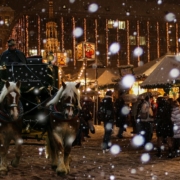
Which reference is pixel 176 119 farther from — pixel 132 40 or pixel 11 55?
pixel 132 40

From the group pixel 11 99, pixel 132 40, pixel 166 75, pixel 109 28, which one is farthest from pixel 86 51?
pixel 132 40

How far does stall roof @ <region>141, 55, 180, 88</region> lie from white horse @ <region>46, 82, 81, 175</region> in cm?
740

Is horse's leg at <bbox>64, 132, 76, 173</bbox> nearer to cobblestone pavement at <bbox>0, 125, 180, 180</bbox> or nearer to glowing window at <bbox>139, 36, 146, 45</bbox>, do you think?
cobblestone pavement at <bbox>0, 125, 180, 180</bbox>

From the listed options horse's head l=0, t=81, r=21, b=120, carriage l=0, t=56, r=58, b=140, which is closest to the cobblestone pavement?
carriage l=0, t=56, r=58, b=140

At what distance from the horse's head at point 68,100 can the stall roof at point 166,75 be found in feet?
24.3

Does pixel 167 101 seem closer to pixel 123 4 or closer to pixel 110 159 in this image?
pixel 110 159

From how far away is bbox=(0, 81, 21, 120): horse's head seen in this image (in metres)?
7.93

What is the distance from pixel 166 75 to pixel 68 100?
8942 millimetres

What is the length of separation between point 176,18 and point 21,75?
66.0m

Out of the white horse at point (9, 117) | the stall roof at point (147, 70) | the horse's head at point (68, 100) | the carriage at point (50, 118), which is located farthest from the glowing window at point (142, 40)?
the horse's head at point (68, 100)

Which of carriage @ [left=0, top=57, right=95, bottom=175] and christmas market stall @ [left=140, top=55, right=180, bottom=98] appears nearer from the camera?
carriage @ [left=0, top=57, right=95, bottom=175]

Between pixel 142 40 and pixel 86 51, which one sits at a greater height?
pixel 142 40

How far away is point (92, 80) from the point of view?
31469 millimetres

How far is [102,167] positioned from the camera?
32.5ft
